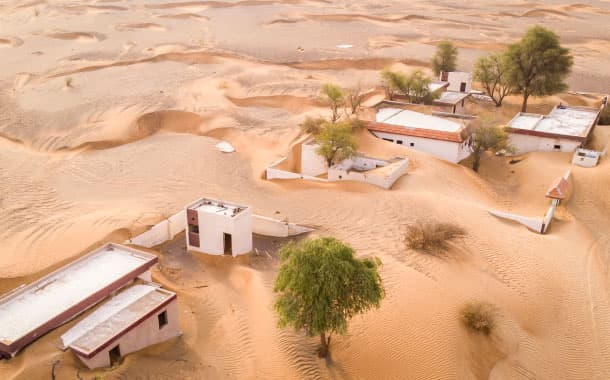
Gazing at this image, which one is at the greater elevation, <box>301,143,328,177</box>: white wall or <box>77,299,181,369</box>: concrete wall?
<box>301,143,328,177</box>: white wall

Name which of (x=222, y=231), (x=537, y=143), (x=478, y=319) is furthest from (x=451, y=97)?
(x=478, y=319)

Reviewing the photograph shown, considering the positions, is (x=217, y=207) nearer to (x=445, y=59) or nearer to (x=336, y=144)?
(x=336, y=144)

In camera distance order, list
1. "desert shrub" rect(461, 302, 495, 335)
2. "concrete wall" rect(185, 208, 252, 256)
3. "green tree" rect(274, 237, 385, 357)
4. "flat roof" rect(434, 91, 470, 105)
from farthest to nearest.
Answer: "flat roof" rect(434, 91, 470, 105)
"concrete wall" rect(185, 208, 252, 256)
"desert shrub" rect(461, 302, 495, 335)
"green tree" rect(274, 237, 385, 357)

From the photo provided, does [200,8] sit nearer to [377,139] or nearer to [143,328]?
[377,139]

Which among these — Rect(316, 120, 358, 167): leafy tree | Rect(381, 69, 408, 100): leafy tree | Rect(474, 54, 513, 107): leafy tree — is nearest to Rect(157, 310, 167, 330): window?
Rect(316, 120, 358, 167): leafy tree

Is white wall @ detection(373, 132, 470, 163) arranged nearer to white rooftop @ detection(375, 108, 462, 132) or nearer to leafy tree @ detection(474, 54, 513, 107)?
white rooftop @ detection(375, 108, 462, 132)

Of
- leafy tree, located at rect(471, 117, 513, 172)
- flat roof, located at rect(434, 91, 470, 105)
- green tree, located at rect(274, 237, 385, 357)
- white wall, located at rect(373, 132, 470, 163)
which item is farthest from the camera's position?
flat roof, located at rect(434, 91, 470, 105)

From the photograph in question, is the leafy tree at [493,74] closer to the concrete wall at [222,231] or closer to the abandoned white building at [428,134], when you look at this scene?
the abandoned white building at [428,134]

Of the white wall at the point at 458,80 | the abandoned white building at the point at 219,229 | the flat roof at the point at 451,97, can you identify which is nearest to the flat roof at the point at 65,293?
the abandoned white building at the point at 219,229
